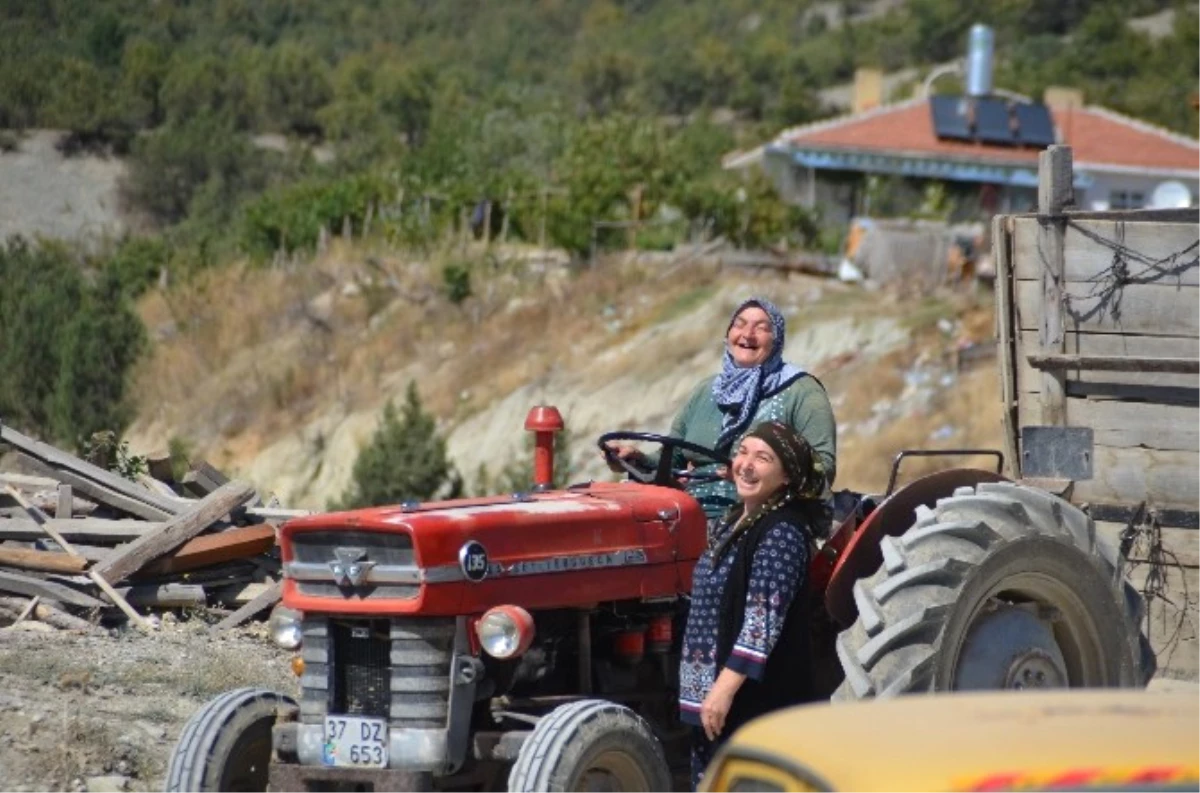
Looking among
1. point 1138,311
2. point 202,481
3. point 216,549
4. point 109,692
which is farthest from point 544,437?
point 202,481

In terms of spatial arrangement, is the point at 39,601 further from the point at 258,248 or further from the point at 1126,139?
the point at 1126,139

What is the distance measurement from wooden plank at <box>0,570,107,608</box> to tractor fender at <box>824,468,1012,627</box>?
5063 millimetres

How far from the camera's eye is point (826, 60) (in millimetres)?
89500

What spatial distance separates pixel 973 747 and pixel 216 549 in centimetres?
816

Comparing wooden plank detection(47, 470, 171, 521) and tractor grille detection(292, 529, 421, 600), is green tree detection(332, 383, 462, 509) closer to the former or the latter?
wooden plank detection(47, 470, 171, 521)

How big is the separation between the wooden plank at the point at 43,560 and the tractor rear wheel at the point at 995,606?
5.41 metres

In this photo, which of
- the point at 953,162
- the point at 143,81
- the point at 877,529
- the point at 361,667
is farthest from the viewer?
the point at 953,162

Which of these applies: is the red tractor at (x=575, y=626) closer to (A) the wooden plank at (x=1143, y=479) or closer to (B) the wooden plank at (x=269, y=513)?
(A) the wooden plank at (x=1143, y=479)

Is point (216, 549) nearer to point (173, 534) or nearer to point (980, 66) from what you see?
point (173, 534)

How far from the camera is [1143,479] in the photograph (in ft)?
Result: 27.4

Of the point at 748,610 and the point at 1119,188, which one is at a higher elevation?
the point at 1119,188

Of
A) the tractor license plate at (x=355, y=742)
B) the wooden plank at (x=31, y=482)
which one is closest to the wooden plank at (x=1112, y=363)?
the tractor license plate at (x=355, y=742)

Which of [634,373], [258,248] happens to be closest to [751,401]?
[634,373]

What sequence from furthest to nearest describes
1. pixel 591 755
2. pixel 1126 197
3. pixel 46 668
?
1. pixel 1126 197
2. pixel 46 668
3. pixel 591 755
